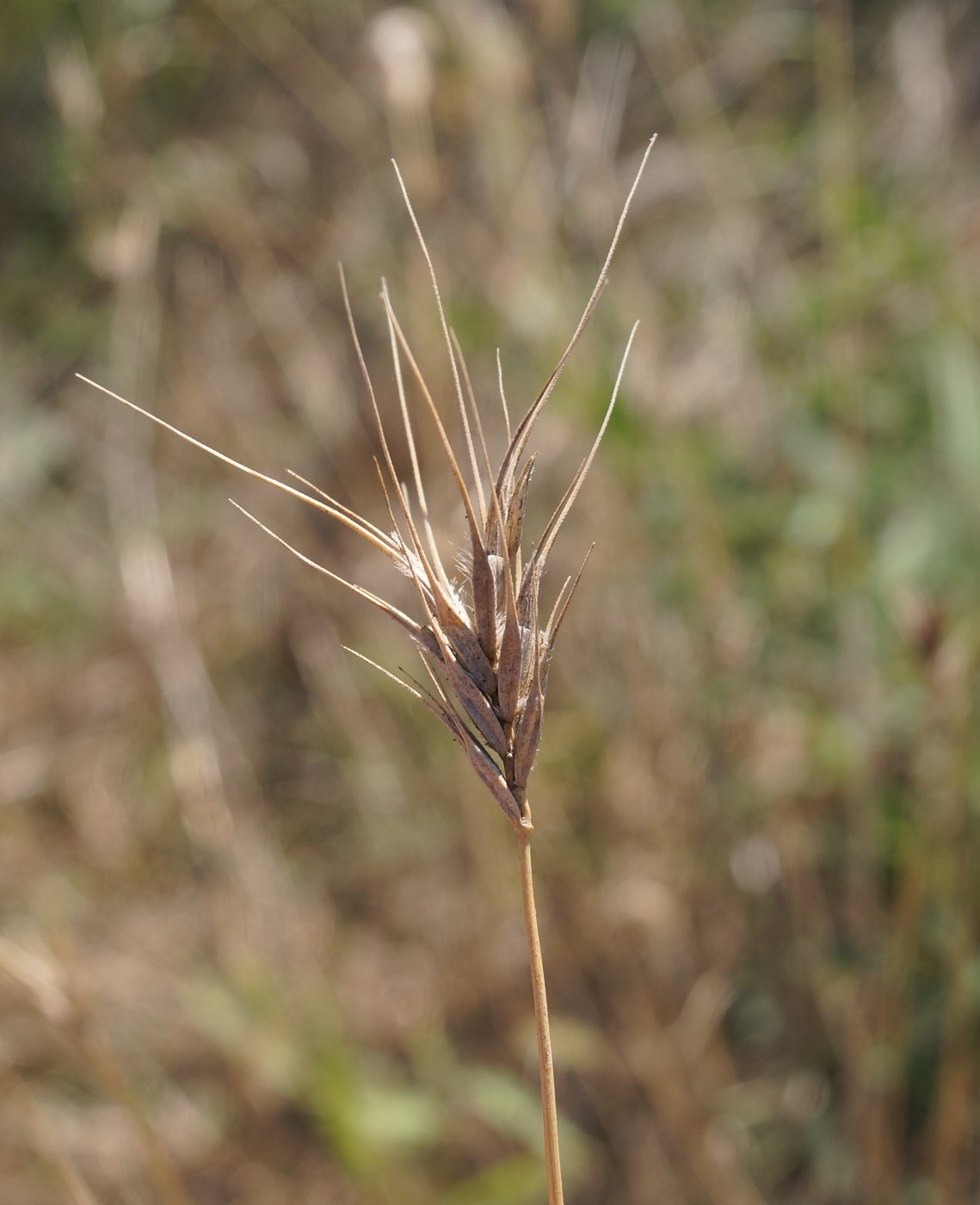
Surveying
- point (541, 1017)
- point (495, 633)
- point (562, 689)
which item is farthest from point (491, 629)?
point (562, 689)

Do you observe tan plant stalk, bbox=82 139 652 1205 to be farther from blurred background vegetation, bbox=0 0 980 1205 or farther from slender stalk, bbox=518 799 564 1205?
blurred background vegetation, bbox=0 0 980 1205

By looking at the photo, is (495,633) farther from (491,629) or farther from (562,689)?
(562,689)

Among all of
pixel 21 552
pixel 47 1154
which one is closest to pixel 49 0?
pixel 21 552

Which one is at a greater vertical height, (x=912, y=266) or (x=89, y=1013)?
(x=912, y=266)

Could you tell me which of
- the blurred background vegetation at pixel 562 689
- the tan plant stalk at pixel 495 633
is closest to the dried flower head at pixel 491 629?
the tan plant stalk at pixel 495 633

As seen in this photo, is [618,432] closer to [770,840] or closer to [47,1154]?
[770,840]

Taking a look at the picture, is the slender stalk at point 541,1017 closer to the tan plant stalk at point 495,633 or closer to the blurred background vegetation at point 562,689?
the tan plant stalk at point 495,633
